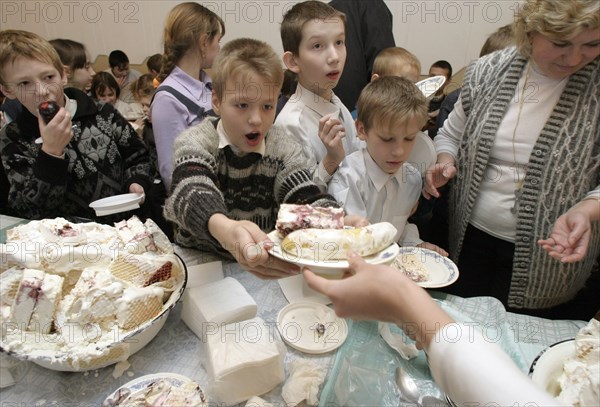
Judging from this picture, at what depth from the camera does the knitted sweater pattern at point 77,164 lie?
1701mm

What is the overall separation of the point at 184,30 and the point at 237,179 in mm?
1215

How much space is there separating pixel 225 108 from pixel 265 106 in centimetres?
16

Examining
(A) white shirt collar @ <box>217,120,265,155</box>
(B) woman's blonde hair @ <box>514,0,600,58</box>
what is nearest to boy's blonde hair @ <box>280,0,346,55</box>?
(A) white shirt collar @ <box>217,120,265,155</box>

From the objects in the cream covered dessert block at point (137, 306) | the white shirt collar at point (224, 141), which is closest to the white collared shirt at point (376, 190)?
the white shirt collar at point (224, 141)

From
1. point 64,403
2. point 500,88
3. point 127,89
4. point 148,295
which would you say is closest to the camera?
point 64,403

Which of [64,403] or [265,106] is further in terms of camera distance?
[265,106]

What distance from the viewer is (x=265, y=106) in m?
1.51

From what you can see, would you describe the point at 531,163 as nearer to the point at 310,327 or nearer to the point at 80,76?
the point at 310,327

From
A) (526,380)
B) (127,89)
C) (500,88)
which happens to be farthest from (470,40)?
(526,380)

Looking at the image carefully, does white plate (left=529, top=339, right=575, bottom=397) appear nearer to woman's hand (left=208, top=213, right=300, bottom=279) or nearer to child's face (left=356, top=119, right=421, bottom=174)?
woman's hand (left=208, top=213, right=300, bottom=279)

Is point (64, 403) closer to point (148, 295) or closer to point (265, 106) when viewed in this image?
point (148, 295)

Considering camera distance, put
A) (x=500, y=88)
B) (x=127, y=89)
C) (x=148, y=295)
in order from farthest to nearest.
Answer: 1. (x=127, y=89)
2. (x=500, y=88)
3. (x=148, y=295)

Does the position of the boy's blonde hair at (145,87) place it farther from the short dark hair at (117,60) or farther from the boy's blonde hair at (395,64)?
the boy's blonde hair at (395,64)

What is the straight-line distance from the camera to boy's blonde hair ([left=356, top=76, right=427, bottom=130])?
1.60 meters
